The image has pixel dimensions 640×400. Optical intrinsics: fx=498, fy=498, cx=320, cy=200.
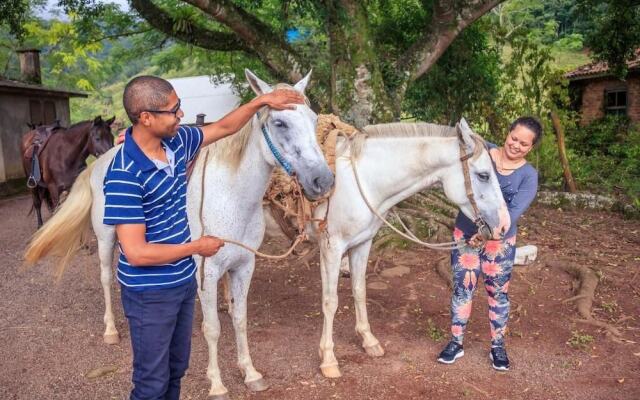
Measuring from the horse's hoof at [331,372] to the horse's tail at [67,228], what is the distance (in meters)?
2.08

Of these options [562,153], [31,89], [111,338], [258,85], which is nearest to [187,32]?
[111,338]

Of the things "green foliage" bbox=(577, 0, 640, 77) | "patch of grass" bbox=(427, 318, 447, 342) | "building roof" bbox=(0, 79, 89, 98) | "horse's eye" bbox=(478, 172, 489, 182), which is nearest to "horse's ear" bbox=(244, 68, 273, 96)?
"horse's eye" bbox=(478, 172, 489, 182)

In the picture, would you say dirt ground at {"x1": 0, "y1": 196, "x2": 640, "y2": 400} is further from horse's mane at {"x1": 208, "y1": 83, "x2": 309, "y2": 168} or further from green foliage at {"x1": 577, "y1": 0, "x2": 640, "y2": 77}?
green foliage at {"x1": 577, "y1": 0, "x2": 640, "y2": 77}

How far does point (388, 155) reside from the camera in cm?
366

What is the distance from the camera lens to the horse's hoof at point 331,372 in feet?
12.0

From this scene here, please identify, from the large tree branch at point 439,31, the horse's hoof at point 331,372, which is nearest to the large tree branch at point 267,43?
the large tree branch at point 439,31

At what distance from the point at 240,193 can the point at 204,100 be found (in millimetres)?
23995

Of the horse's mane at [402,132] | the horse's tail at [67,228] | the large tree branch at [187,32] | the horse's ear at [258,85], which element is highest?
the large tree branch at [187,32]

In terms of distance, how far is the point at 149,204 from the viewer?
2070 mm

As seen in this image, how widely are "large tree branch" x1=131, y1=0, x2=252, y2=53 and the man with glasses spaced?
5821 millimetres

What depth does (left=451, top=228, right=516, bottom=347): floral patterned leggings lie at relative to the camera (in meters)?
3.53

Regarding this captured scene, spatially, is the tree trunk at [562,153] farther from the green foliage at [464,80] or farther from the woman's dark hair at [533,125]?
the woman's dark hair at [533,125]

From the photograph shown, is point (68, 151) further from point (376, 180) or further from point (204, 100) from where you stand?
point (204, 100)

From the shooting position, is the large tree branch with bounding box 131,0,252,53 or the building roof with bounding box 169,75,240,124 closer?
the large tree branch with bounding box 131,0,252,53
